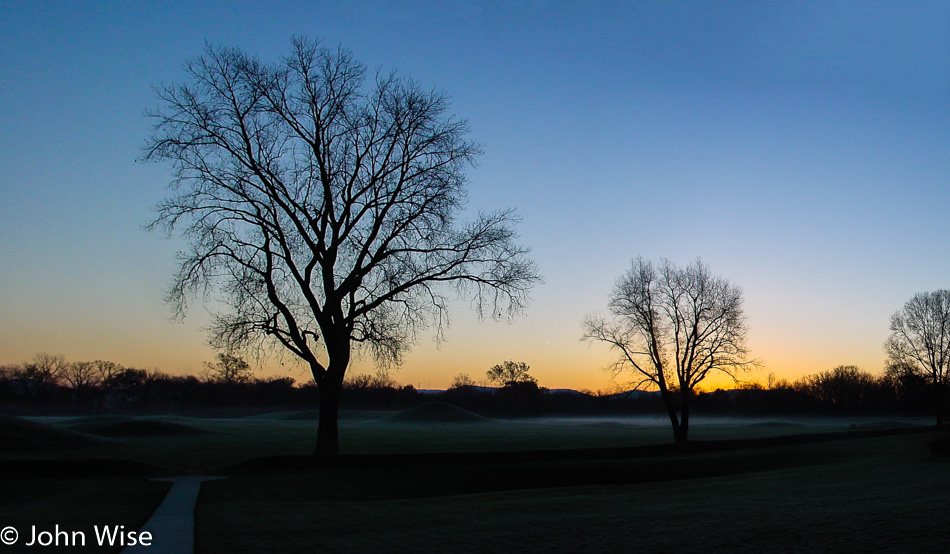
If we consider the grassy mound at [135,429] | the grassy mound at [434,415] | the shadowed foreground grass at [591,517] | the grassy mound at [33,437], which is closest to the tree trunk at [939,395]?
the shadowed foreground grass at [591,517]

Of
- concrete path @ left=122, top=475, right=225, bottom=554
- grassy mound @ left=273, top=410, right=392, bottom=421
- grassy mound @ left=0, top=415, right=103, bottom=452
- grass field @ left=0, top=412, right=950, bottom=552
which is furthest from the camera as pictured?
grassy mound @ left=273, top=410, right=392, bottom=421

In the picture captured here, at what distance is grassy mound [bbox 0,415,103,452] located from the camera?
105 feet

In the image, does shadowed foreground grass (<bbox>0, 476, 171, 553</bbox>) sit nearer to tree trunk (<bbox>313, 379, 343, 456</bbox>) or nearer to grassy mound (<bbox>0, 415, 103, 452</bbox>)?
tree trunk (<bbox>313, 379, 343, 456</bbox>)

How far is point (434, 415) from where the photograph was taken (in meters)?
98.6

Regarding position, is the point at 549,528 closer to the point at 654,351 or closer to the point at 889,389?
the point at 654,351

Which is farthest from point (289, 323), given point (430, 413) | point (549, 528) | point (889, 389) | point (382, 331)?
point (889, 389)

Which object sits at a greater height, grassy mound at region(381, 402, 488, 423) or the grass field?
the grass field

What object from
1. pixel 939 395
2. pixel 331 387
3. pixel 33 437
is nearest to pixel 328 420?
pixel 331 387

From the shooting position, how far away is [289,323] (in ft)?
88.0

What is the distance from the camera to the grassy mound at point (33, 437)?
31.9 meters

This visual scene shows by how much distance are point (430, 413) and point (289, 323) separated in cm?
7508

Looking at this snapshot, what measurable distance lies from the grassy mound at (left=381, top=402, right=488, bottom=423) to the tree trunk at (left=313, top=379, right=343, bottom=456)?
67127 millimetres

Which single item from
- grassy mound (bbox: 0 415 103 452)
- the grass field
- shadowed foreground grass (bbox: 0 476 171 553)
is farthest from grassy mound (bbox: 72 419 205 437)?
shadowed foreground grass (bbox: 0 476 171 553)

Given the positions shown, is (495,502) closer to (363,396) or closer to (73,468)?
(73,468)
